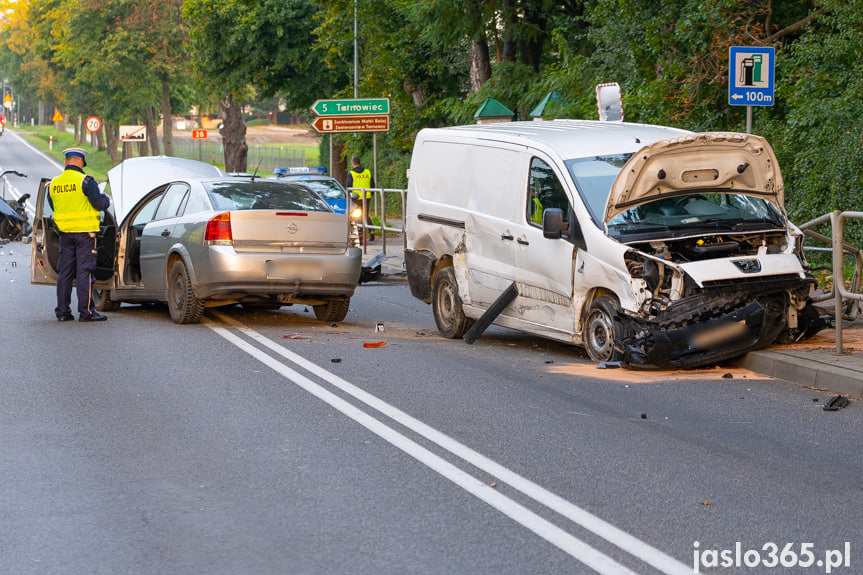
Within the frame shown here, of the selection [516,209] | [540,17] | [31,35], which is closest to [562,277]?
[516,209]

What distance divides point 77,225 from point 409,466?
26.7 feet

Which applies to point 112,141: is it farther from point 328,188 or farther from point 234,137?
point 328,188

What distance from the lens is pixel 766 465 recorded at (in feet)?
21.8

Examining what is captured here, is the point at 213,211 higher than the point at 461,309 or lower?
higher

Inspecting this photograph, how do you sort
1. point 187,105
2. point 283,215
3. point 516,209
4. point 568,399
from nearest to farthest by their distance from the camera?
point 568,399, point 516,209, point 283,215, point 187,105

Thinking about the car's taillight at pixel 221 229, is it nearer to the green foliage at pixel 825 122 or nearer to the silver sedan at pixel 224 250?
the silver sedan at pixel 224 250

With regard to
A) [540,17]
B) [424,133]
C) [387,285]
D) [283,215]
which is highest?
[540,17]

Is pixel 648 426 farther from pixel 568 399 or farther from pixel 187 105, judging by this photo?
pixel 187 105

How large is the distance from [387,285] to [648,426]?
11943 mm

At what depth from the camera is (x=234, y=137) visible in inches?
1993

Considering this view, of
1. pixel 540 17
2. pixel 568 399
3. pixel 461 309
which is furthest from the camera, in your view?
pixel 540 17

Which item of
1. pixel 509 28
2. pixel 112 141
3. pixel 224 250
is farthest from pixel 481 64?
pixel 112 141

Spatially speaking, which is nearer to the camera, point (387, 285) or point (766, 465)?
point (766, 465)

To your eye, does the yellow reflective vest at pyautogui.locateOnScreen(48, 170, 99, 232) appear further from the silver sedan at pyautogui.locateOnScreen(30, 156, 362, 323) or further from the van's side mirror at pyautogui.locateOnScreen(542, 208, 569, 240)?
the van's side mirror at pyautogui.locateOnScreen(542, 208, 569, 240)
